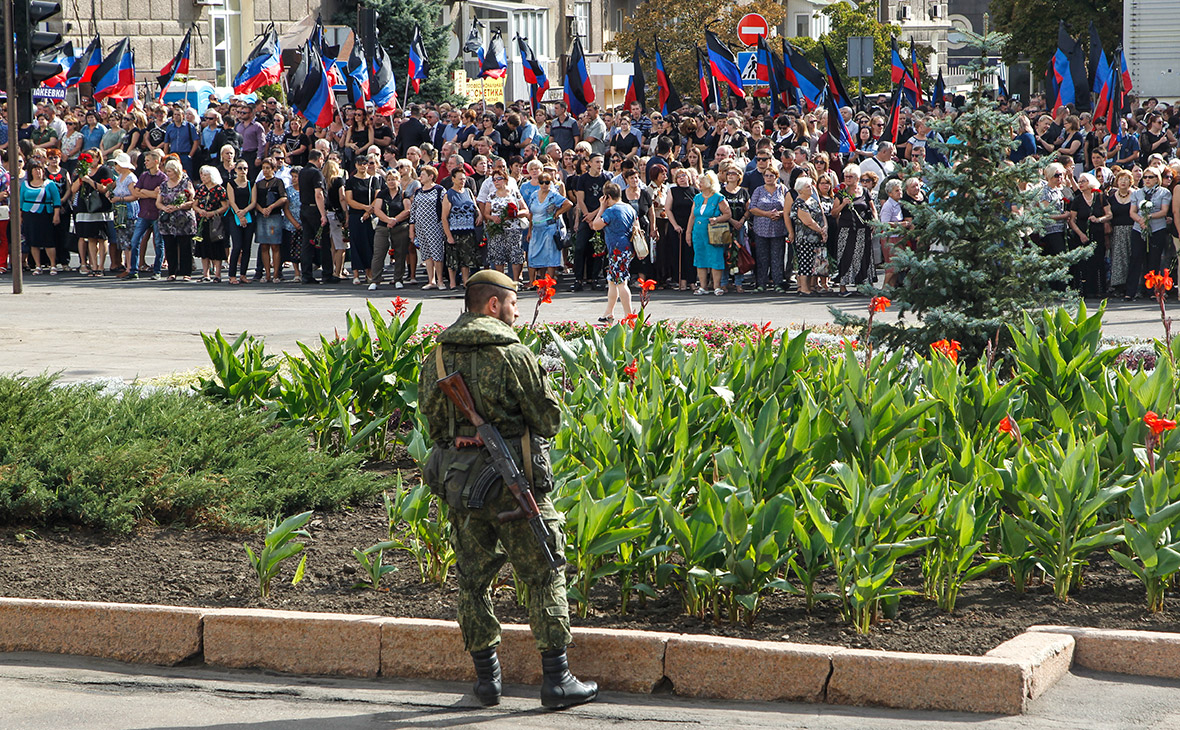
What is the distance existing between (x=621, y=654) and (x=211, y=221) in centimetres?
1597

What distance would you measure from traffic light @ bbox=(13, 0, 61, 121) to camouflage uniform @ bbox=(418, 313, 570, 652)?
32.9 feet

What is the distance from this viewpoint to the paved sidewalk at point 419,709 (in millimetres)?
5105

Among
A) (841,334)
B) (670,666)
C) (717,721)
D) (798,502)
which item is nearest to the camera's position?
(717,721)

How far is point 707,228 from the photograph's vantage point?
18.4 metres

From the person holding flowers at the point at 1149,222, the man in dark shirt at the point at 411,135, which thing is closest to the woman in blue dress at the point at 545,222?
the man in dark shirt at the point at 411,135

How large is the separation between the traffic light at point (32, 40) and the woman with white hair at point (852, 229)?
8909mm

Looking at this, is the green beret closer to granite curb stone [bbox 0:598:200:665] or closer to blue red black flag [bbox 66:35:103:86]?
granite curb stone [bbox 0:598:200:665]

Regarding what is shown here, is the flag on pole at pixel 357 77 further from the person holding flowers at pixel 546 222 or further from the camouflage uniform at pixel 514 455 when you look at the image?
the camouflage uniform at pixel 514 455

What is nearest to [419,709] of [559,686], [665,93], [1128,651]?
[559,686]

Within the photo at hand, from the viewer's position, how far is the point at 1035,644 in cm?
541

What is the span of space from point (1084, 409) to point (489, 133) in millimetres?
18619

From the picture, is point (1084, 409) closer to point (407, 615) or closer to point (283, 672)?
point (407, 615)

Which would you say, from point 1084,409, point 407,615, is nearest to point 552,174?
point 1084,409

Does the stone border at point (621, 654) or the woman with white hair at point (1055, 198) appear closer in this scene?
the stone border at point (621, 654)
